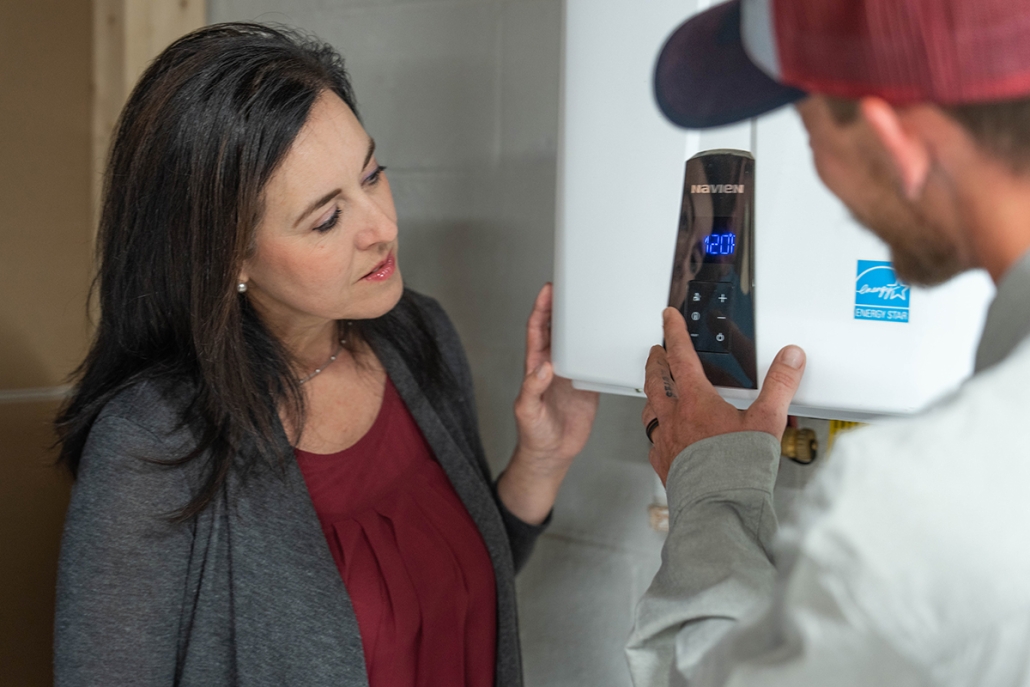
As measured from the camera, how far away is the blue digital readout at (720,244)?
0.75 m

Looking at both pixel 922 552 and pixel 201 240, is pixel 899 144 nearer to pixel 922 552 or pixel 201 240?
pixel 922 552

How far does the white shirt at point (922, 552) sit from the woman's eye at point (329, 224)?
0.62 m

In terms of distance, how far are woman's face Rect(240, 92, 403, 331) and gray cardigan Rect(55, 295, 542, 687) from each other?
0.58ft

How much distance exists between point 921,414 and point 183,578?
2.55 ft

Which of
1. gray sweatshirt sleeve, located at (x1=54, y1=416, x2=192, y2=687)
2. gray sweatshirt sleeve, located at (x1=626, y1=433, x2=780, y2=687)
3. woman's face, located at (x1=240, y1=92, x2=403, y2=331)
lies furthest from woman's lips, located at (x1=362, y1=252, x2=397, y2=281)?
gray sweatshirt sleeve, located at (x1=626, y1=433, x2=780, y2=687)

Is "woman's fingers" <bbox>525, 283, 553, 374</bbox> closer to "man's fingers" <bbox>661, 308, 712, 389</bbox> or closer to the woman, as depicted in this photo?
the woman

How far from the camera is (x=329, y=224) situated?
913mm

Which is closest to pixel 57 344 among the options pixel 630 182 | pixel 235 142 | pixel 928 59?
pixel 235 142

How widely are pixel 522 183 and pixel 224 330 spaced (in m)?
0.52

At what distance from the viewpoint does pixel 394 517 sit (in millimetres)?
1018

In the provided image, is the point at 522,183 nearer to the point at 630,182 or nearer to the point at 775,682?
the point at 630,182

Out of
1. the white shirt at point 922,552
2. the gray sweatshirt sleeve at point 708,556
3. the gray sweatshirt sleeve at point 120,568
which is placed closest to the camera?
the white shirt at point 922,552

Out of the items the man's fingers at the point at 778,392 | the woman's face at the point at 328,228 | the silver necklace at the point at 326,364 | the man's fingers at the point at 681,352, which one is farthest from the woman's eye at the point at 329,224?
the man's fingers at the point at 778,392

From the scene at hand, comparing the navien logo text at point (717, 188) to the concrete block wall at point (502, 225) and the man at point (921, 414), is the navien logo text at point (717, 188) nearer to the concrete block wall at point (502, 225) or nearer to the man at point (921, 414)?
the man at point (921, 414)
